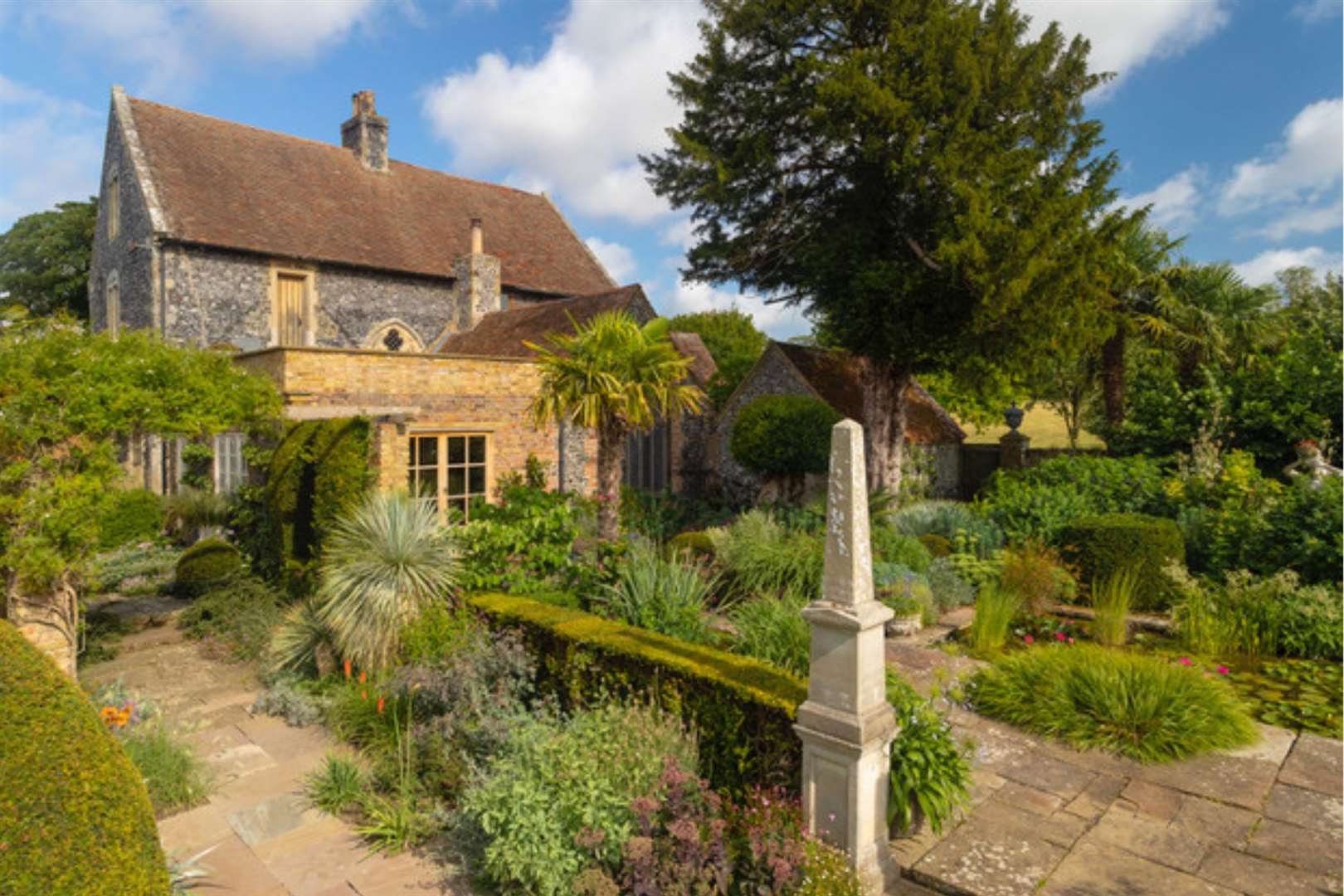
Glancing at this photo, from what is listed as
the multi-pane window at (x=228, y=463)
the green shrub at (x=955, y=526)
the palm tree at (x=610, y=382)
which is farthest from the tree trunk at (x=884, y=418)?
the multi-pane window at (x=228, y=463)

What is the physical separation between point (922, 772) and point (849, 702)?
2.57 ft

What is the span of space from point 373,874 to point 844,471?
3.55 m

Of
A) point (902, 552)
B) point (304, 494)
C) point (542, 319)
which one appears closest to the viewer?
point (304, 494)

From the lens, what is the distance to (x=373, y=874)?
4301 mm

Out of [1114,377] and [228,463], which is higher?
[1114,377]

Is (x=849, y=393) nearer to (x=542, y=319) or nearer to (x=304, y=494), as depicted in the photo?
(x=542, y=319)

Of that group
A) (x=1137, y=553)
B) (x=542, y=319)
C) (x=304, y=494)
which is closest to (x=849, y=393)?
(x=542, y=319)

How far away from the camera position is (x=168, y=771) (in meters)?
5.10

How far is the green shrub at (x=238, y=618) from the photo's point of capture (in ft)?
27.0

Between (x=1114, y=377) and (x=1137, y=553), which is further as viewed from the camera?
(x=1114, y=377)

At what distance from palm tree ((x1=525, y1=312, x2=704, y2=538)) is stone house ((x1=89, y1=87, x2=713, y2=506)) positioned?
438cm

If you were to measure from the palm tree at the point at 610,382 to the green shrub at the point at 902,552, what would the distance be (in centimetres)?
341

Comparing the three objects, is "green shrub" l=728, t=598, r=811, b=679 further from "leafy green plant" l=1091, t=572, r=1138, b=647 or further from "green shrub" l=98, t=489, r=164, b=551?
"green shrub" l=98, t=489, r=164, b=551

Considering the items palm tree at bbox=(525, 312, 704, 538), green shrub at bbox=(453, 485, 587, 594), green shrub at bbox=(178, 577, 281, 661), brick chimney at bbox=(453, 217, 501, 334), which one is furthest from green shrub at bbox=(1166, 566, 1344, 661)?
brick chimney at bbox=(453, 217, 501, 334)
